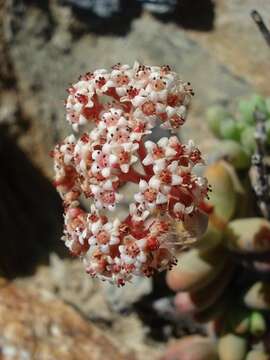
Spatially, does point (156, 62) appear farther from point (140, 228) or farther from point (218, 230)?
point (140, 228)

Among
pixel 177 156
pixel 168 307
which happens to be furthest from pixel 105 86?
pixel 168 307

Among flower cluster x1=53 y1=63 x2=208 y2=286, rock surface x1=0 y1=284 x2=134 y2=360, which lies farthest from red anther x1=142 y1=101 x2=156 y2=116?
rock surface x1=0 y1=284 x2=134 y2=360

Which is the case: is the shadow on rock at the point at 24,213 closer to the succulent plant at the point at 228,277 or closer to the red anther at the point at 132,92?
the succulent plant at the point at 228,277

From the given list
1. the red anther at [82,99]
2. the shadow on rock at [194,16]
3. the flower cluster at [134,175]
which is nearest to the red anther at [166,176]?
the flower cluster at [134,175]

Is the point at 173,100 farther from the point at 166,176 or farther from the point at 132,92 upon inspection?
the point at 166,176

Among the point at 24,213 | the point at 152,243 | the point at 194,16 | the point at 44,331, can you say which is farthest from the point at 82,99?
the point at 194,16
